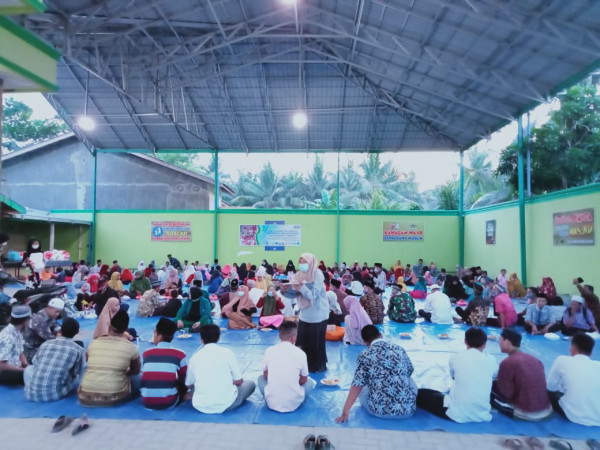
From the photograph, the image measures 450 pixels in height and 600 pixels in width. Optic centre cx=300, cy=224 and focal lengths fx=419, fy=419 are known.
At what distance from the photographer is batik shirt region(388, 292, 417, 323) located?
26.9ft

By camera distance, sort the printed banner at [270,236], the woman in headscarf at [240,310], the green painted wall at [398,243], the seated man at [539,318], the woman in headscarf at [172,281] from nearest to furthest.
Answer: the seated man at [539,318] → the woman in headscarf at [240,310] → the woman in headscarf at [172,281] → the green painted wall at [398,243] → the printed banner at [270,236]

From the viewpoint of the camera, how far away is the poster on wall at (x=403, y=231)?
17.1m

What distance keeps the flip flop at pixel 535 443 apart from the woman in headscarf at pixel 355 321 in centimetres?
312

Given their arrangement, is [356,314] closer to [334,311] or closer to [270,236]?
[334,311]

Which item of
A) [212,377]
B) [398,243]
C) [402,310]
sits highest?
[398,243]

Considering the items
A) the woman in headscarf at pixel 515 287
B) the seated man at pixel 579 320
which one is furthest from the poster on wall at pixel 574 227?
the seated man at pixel 579 320

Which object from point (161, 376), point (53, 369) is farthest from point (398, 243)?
point (53, 369)

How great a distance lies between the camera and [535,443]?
10.3ft

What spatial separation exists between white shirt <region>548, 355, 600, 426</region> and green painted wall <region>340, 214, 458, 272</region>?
13446 millimetres

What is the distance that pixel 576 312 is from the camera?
22.7ft

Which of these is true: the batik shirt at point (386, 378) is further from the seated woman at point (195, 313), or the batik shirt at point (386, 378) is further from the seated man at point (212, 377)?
the seated woman at point (195, 313)

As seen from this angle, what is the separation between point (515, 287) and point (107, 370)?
10.9 m

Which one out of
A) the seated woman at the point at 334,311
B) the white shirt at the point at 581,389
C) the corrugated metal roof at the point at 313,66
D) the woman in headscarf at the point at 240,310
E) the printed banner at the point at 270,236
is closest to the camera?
the white shirt at the point at 581,389

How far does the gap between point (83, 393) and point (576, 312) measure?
7249 millimetres
